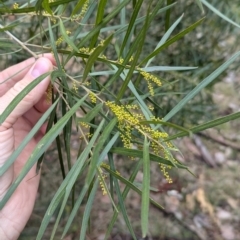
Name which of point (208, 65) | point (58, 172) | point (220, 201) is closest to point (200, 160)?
point (220, 201)

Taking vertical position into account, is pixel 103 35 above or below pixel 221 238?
above

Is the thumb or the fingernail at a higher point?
the fingernail

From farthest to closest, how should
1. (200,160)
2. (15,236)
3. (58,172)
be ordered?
1. (200,160)
2. (58,172)
3. (15,236)

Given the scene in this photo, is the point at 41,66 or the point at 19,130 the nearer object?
the point at 41,66

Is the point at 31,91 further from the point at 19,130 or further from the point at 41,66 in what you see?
the point at 19,130

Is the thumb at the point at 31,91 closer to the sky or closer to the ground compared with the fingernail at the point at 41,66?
closer to the ground

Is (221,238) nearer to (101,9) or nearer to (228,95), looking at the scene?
(228,95)

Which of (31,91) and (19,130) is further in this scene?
(19,130)

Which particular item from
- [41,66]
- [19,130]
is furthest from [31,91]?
[19,130]
